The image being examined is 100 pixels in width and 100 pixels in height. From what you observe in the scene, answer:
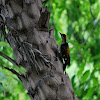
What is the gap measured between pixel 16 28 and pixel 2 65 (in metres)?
0.16

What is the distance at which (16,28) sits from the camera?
0.61 metres

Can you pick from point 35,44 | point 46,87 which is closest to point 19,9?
point 35,44

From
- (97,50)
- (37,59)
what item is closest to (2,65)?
(37,59)

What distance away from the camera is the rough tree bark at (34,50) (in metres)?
0.58

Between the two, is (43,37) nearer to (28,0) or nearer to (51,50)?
(51,50)

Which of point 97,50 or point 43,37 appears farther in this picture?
point 97,50

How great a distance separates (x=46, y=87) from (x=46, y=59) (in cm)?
11

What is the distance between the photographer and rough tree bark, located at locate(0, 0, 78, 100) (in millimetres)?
585

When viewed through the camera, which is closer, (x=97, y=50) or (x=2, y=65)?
(x=2, y=65)

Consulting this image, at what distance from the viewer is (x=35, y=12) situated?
2.09ft

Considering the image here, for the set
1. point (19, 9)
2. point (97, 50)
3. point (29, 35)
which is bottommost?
point (97, 50)

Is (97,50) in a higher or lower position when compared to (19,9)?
lower

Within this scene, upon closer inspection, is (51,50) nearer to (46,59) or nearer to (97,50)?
(46,59)

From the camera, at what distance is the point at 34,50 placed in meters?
0.60
